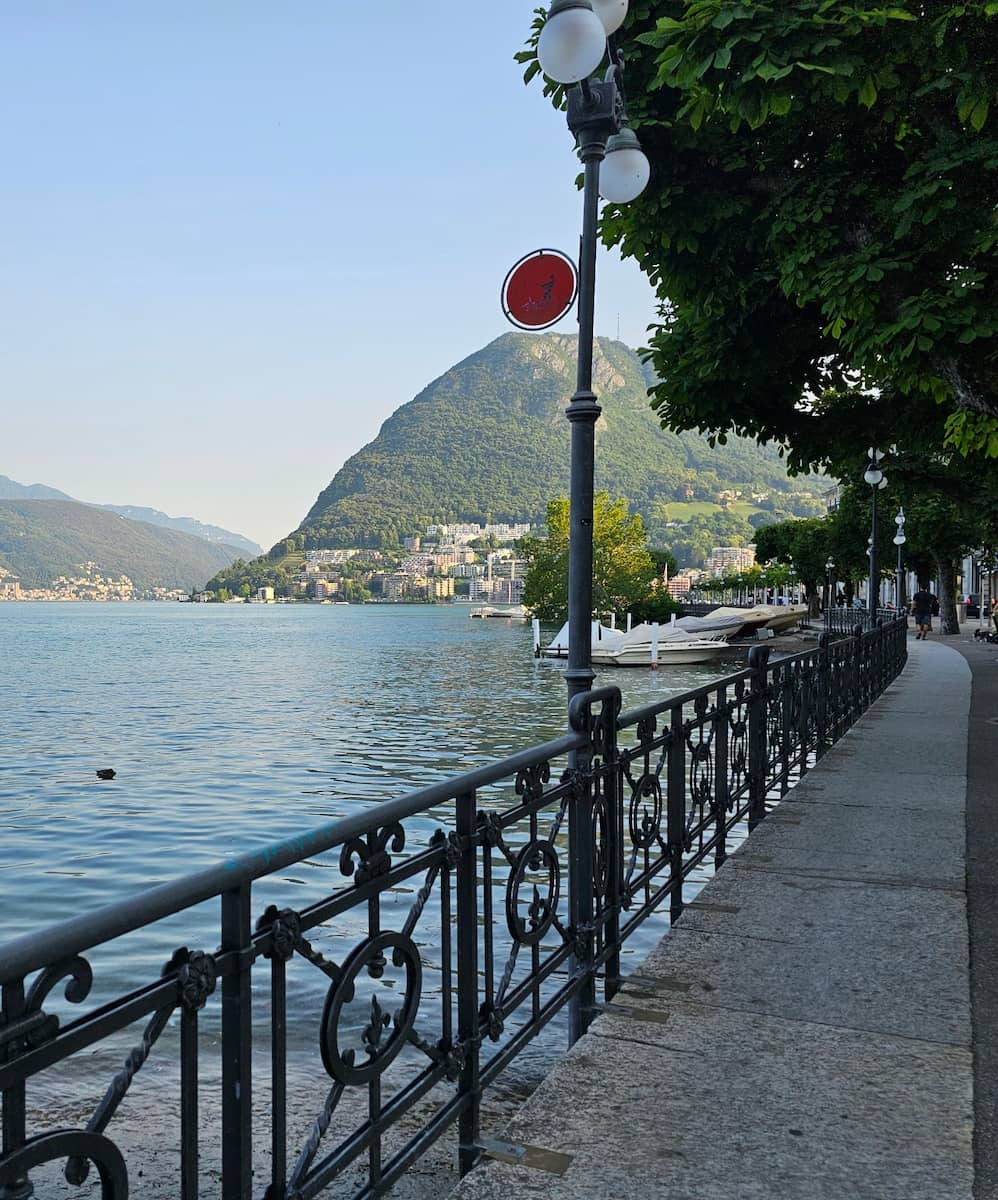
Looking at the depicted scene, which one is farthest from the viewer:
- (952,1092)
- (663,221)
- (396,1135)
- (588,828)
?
(663,221)

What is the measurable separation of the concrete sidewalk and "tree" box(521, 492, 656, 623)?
70.0m

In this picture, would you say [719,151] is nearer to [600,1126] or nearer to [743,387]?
[743,387]

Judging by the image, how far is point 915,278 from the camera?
9195 millimetres

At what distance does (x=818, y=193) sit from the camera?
955 centimetres

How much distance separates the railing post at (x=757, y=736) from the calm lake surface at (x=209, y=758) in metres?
1.30

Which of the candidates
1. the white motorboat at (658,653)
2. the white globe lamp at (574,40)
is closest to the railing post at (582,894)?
the white globe lamp at (574,40)

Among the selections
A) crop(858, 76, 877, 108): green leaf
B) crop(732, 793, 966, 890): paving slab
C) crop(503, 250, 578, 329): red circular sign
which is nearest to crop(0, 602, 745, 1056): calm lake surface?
crop(732, 793, 966, 890): paving slab

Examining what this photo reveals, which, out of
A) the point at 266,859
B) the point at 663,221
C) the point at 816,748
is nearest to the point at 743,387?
the point at 663,221

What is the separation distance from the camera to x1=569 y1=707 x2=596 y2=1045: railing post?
405 cm

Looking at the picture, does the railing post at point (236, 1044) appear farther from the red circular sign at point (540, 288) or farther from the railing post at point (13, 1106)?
the red circular sign at point (540, 288)

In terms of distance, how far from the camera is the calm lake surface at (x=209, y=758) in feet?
34.9

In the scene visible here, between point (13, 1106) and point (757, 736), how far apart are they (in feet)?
→ 21.0

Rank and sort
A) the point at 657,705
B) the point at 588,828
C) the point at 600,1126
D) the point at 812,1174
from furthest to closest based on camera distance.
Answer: the point at 657,705 < the point at 588,828 < the point at 600,1126 < the point at 812,1174

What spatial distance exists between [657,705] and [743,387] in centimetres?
696
